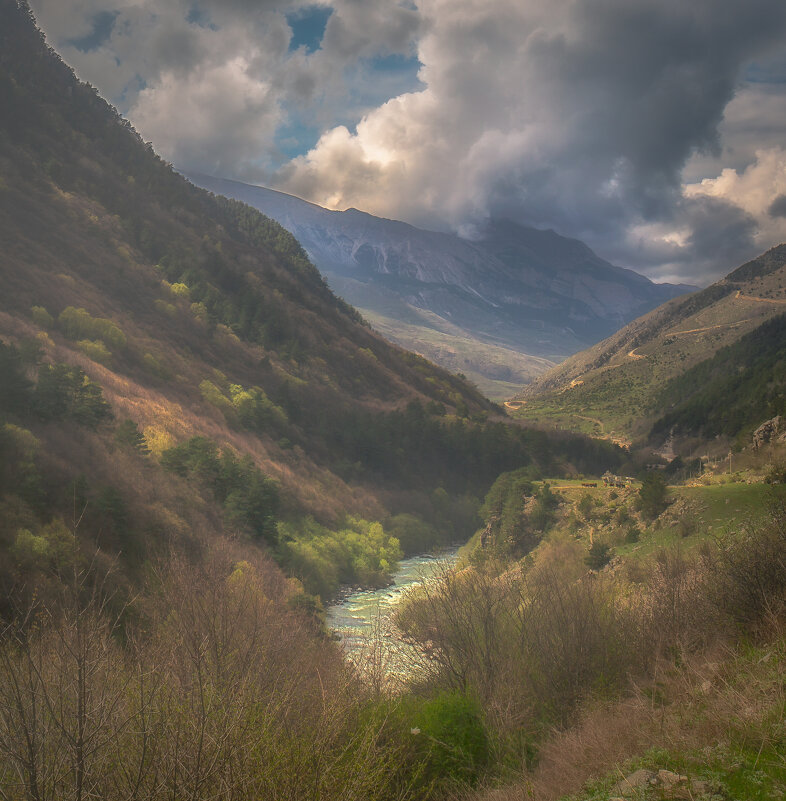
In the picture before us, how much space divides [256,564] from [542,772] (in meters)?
34.2

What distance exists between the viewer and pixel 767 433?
37.3 meters

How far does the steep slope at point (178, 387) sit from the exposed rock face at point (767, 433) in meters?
39.3

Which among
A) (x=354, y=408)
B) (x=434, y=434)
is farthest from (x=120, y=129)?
(x=434, y=434)

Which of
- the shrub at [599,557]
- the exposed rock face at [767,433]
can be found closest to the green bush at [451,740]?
the shrub at [599,557]

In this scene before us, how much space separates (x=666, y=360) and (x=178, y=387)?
470 ft

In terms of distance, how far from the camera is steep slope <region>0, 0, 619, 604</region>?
129ft

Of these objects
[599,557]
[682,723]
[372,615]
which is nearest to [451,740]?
[682,723]

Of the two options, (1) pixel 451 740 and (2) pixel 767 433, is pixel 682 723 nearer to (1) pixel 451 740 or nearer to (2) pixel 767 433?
(1) pixel 451 740

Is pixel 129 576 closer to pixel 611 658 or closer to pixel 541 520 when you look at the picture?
pixel 611 658

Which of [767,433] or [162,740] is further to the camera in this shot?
[767,433]

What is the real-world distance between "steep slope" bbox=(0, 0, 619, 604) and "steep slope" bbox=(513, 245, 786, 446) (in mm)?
33382

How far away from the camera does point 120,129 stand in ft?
427

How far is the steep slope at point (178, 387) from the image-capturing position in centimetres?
3941

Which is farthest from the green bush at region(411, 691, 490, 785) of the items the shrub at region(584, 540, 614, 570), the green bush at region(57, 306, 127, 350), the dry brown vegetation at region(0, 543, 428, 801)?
the green bush at region(57, 306, 127, 350)
